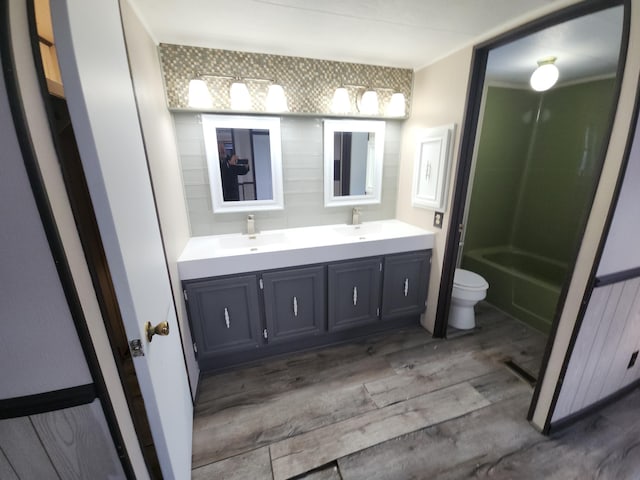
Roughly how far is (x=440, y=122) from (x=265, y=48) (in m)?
1.32

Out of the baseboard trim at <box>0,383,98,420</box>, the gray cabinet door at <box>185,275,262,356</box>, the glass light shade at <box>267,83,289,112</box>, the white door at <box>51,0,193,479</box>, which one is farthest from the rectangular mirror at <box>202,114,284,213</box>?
the baseboard trim at <box>0,383,98,420</box>

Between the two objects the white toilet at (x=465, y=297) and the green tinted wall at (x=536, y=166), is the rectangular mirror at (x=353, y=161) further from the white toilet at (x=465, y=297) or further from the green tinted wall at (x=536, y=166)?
the green tinted wall at (x=536, y=166)

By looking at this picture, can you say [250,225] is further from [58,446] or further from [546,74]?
[546,74]

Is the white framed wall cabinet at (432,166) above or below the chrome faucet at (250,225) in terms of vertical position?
above

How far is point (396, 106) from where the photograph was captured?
83.3 inches

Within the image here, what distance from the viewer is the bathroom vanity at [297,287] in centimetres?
171

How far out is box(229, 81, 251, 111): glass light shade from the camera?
176cm

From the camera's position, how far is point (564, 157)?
2.62 metres

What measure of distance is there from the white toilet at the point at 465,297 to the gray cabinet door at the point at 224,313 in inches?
65.0

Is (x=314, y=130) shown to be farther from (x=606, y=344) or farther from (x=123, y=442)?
(x=606, y=344)

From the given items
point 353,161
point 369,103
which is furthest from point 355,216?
point 369,103

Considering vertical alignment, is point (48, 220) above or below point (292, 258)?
above

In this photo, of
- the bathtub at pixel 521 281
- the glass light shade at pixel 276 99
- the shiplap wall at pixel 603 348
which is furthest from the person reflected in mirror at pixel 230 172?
the bathtub at pixel 521 281

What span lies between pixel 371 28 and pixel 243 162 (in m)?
1.17
